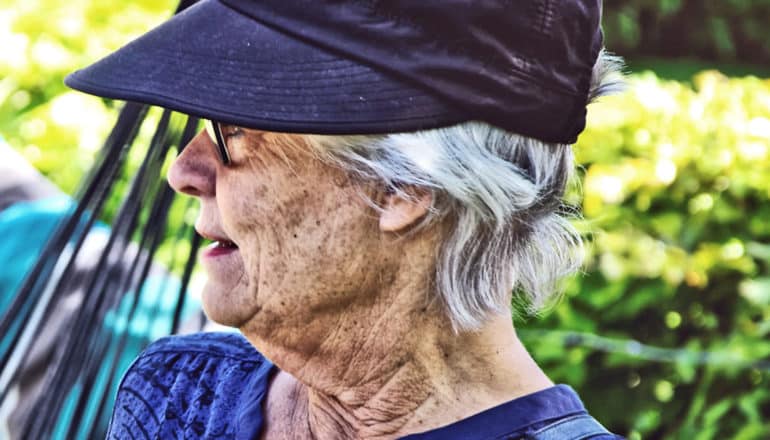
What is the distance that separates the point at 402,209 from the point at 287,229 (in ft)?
0.57

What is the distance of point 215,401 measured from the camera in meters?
1.89

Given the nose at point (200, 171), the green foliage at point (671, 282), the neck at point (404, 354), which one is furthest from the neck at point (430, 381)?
the green foliage at point (671, 282)

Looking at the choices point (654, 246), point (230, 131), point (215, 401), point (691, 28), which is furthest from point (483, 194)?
point (691, 28)

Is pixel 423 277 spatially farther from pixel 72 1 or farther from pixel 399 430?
pixel 72 1

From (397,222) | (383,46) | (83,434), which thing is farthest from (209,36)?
(83,434)

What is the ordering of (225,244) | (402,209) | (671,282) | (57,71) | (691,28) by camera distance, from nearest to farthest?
(402,209) → (225,244) → (671,282) → (57,71) → (691,28)

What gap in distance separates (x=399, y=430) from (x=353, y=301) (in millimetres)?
219

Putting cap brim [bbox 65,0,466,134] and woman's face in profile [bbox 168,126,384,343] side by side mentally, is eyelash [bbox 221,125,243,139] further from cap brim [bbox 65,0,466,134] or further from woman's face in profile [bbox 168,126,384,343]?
cap brim [bbox 65,0,466,134]

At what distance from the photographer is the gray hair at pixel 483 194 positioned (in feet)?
5.27

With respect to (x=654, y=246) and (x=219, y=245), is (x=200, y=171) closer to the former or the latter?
(x=219, y=245)

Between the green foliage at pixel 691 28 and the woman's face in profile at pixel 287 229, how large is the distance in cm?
756

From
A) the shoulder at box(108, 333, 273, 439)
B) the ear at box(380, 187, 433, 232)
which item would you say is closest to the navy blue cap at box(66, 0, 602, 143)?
the ear at box(380, 187, 433, 232)

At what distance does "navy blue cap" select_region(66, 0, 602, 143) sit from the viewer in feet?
5.04

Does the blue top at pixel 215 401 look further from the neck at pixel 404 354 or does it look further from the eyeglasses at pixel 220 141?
the eyeglasses at pixel 220 141
